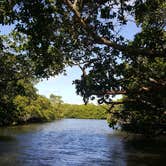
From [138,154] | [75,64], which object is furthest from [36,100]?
[75,64]

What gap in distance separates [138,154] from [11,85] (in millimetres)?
16468

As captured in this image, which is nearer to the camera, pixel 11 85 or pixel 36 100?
pixel 11 85

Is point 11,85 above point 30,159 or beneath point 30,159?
above

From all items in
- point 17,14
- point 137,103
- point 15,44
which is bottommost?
point 137,103

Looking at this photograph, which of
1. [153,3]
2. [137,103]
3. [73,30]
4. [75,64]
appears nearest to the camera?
[153,3]

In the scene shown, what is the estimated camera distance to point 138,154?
120 ft

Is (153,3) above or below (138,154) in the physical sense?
above

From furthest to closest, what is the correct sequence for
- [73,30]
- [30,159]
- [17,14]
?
[30,159], [73,30], [17,14]

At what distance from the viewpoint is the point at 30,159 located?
3169cm

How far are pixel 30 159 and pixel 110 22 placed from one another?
1872cm

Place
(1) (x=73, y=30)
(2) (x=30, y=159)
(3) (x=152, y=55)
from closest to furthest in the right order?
(3) (x=152, y=55), (1) (x=73, y=30), (2) (x=30, y=159)

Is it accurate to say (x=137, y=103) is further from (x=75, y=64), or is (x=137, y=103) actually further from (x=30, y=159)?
(x=30, y=159)

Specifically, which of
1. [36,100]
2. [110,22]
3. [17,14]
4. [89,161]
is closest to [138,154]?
[89,161]

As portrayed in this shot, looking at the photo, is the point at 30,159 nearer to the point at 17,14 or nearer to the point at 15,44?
the point at 15,44
